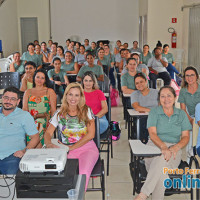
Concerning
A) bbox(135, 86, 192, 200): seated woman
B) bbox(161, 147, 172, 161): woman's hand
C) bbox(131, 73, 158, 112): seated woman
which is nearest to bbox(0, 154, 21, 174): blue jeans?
bbox(135, 86, 192, 200): seated woman

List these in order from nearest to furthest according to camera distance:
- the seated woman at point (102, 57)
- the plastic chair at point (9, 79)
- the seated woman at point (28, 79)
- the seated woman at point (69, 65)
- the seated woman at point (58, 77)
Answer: the seated woman at point (28, 79) < the plastic chair at point (9, 79) < the seated woman at point (58, 77) < the seated woman at point (69, 65) < the seated woman at point (102, 57)

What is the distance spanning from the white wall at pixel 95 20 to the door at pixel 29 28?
0.87m

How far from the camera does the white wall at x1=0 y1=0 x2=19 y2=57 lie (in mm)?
12922

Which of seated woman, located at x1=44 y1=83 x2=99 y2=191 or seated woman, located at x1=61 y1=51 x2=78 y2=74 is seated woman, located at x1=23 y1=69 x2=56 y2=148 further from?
seated woman, located at x1=61 y1=51 x2=78 y2=74

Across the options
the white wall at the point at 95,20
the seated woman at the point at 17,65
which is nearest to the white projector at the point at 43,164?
the seated woman at the point at 17,65

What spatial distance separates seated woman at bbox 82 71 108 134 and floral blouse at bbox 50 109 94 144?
0.75m

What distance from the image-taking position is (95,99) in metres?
3.83

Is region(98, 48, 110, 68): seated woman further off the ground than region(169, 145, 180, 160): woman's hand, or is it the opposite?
region(98, 48, 110, 68): seated woman

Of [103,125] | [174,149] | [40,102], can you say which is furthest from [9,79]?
[174,149]

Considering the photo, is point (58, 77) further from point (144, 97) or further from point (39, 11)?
point (39, 11)

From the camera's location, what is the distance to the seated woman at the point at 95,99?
143 inches

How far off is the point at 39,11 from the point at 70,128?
1303cm

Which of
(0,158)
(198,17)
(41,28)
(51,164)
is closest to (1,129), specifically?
(0,158)

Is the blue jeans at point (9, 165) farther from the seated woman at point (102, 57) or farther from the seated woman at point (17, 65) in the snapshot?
the seated woman at point (102, 57)
